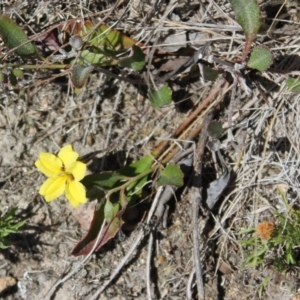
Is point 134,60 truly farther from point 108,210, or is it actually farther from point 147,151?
point 108,210

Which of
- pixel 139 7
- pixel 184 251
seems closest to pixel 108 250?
pixel 184 251

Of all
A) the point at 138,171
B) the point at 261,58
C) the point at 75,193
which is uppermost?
the point at 261,58

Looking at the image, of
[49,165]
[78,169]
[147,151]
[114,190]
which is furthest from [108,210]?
[147,151]

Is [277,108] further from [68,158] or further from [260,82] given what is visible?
[68,158]

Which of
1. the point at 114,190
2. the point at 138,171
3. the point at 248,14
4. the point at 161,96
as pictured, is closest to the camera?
the point at 248,14

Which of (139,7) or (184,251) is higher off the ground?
Result: (139,7)

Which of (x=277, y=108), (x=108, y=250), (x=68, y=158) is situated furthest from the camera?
(x=108, y=250)

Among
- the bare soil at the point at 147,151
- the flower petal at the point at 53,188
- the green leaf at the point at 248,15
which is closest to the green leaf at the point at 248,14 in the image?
the green leaf at the point at 248,15
